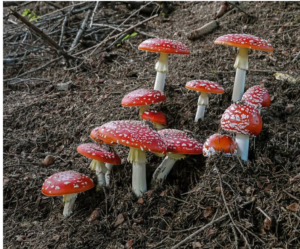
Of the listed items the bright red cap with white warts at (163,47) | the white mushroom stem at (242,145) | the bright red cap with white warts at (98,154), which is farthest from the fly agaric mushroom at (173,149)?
the bright red cap with white warts at (163,47)

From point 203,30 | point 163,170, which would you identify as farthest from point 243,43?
point 203,30

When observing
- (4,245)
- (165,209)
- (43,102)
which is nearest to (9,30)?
(43,102)

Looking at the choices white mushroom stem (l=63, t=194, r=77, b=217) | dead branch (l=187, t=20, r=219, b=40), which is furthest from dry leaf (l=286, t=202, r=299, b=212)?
dead branch (l=187, t=20, r=219, b=40)

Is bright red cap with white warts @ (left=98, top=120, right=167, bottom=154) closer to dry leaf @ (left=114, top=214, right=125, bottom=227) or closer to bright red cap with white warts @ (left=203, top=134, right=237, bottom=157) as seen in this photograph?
bright red cap with white warts @ (left=203, top=134, right=237, bottom=157)

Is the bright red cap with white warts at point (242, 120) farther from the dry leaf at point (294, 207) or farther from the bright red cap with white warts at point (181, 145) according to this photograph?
the dry leaf at point (294, 207)

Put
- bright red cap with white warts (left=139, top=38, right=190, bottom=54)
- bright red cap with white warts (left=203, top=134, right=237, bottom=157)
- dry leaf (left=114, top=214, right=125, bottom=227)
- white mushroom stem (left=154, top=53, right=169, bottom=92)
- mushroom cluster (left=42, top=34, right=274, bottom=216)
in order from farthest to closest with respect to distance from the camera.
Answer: white mushroom stem (left=154, top=53, right=169, bottom=92), bright red cap with white warts (left=139, top=38, right=190, bottom=54), dry leaf (left=114, top=214, right=125, bottom=227), bright red cap with white warts (left=203, top=134, right=237, bottom=157), mushroom cluster (left=42, top=34, right=274, bottom=216)

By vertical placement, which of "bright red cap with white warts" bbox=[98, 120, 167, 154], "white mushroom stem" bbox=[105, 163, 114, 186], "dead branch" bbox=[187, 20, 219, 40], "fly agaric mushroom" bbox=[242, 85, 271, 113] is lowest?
"white mushroom stem" bbox=[105, 163, 114, 186]
